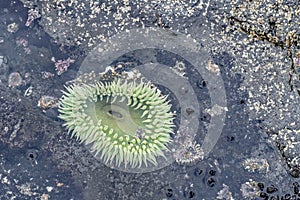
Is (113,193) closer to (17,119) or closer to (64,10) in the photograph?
(17,119)

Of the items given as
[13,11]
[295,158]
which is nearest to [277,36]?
[295,158]

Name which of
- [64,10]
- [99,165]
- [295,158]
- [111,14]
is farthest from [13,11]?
[295,158]

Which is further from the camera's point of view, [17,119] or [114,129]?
[17,119]

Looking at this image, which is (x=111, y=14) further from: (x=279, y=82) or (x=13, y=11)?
(x=279, y=82)

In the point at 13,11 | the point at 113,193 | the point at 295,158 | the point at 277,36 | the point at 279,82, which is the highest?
the point at 277,36

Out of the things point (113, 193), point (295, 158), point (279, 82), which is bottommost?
point (113, 193)

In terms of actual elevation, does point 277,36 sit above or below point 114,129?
above
